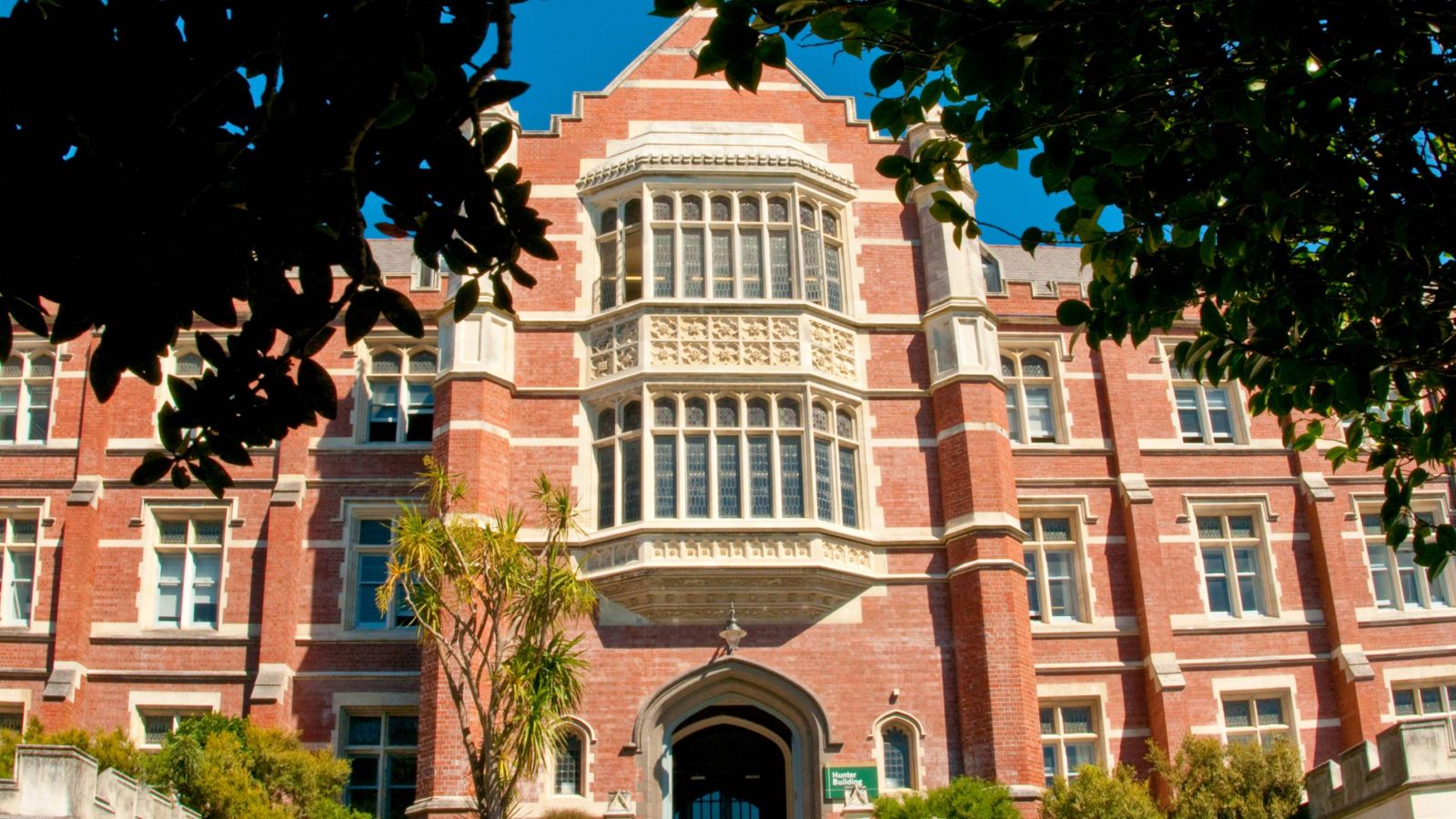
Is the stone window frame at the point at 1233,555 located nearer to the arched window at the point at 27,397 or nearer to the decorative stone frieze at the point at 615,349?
the decorative stone frieze at the point at 615,349

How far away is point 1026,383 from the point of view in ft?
88.5

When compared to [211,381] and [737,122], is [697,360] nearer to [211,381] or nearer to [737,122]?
[737,122]

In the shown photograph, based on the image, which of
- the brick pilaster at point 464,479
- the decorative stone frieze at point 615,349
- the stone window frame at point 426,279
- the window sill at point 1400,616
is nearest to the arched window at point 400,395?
the stone window frame at point 426,279

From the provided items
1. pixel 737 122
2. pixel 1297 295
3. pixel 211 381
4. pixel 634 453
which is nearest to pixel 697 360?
pixel 634 453

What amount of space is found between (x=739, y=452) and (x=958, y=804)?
6.06 meters

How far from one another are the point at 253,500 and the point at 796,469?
892 cm

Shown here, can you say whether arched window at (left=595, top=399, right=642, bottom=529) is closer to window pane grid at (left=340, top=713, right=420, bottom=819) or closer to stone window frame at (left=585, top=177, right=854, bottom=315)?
stone window frame at (left=585, top=177, right=854, bottom=315)

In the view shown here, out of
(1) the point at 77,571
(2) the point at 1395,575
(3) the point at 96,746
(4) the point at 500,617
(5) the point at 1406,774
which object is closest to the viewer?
(5) the point at 1406,774

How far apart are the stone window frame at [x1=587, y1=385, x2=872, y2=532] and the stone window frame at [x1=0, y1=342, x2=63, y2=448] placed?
370 inches

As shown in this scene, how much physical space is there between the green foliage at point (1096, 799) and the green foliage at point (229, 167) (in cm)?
1651

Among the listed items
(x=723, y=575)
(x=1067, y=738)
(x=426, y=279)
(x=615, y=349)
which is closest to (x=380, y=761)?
(x=723, y=575)

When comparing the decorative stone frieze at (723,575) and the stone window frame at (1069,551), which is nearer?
the decorative stone frieze at (723,575)

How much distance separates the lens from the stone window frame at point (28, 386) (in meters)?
25.5

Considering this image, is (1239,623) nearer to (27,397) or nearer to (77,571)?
(77,571)
